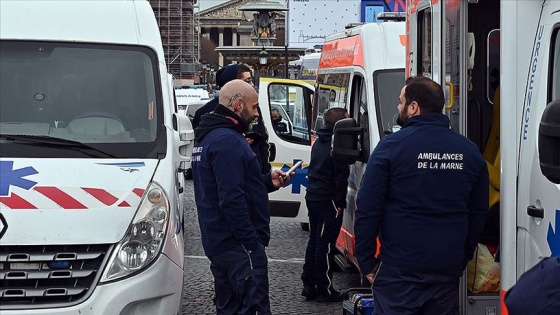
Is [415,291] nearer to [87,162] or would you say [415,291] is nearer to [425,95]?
[425,95]

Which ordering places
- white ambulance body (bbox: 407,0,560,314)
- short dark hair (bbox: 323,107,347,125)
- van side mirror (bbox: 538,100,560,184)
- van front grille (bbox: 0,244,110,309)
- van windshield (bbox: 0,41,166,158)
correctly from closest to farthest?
van side mirror (bbox: 538,100,560,184) → white ambulance body (bbox: 407,0,560,314) → van front grille (bbox: 0,244,110,309) → van windshield (bbox: 0,41,166,158) → short dark hair (bbox: 323,107,347,125)

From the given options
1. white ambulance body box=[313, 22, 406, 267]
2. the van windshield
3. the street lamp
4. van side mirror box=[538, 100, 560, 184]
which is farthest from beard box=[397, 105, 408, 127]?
the street lamp

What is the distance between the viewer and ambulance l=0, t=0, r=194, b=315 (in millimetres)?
5355

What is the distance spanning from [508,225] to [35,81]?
3233mm

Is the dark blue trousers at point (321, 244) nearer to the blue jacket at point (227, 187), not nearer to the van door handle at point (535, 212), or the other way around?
the blue jacket at point (227, 187)

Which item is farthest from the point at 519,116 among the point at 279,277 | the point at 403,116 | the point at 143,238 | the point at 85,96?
the point at 279,277

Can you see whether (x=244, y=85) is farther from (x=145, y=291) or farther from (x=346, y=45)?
(x=346, y=45)

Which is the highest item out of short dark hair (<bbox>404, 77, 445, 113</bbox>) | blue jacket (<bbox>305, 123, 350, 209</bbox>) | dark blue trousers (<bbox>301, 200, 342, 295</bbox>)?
short dark hair (<bbox>404, 77, 445, 113</bbox>)

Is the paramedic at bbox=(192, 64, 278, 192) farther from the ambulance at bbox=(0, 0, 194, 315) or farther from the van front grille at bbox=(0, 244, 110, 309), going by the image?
the van front grille at bbox=(0, 244, 110, 309)

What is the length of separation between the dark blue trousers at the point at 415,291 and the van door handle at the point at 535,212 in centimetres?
67

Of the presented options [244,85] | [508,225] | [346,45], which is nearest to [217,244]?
[244,85]

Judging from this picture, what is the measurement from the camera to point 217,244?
5715mm

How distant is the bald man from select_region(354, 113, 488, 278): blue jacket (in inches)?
36.0

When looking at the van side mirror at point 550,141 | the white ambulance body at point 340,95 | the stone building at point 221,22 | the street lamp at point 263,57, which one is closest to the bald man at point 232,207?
the van side mirror at point 550,141
